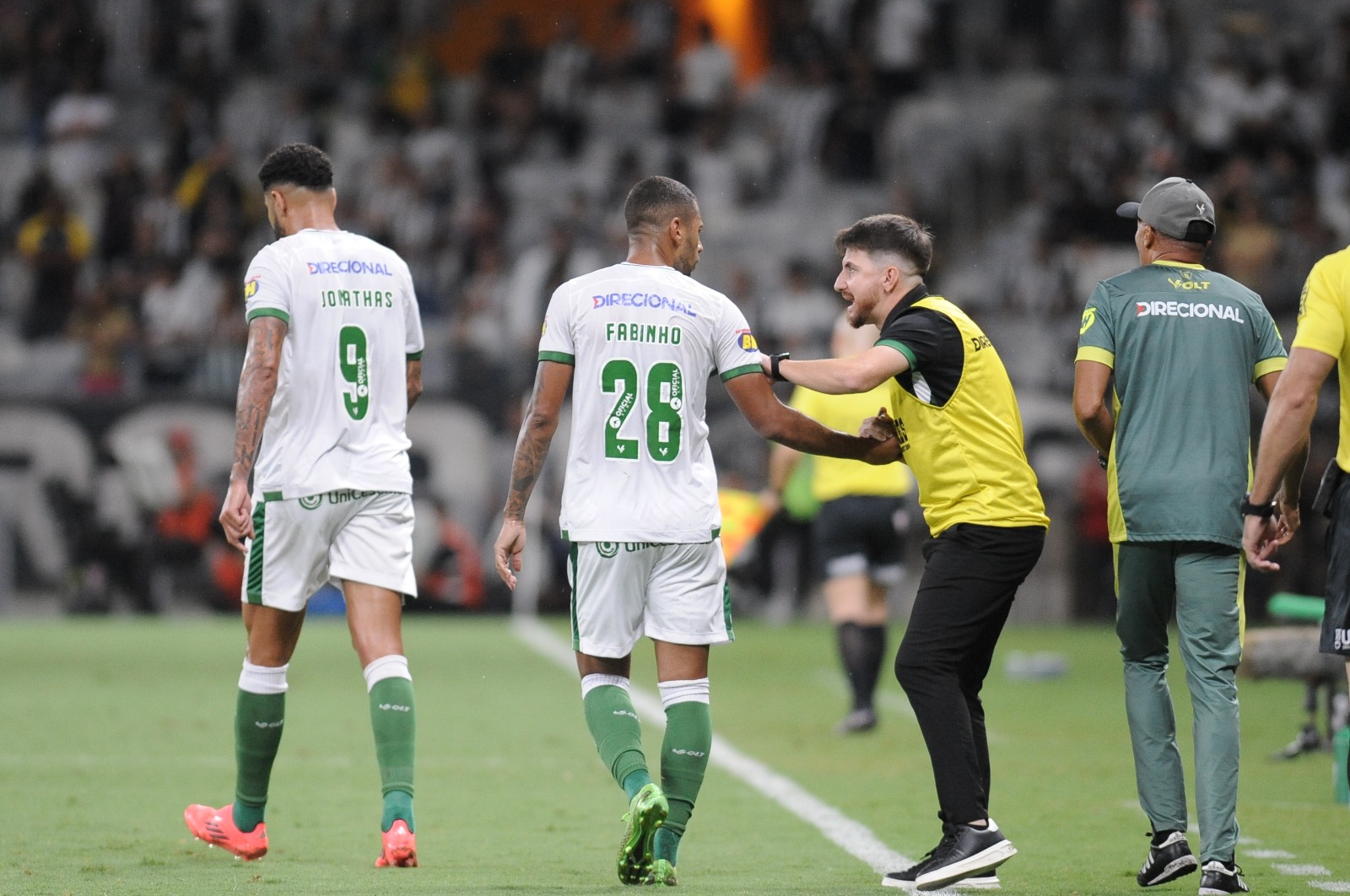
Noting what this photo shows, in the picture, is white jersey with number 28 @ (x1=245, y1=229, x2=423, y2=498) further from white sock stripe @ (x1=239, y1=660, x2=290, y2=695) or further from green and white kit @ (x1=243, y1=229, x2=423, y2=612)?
white sock stripe @ (x1=239, y1=660, x2=290, y2=695)

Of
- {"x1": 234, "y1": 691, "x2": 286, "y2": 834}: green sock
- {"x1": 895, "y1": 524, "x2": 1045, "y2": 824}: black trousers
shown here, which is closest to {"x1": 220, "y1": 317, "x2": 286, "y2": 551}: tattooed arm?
{"x1": 234, "y1": 691, "x2": 286, "y2": 834}: green sock

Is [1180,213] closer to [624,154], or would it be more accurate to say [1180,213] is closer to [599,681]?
[599,681]

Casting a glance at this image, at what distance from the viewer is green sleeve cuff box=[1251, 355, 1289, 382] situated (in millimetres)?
6004

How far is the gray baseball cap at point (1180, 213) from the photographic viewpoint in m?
6.03

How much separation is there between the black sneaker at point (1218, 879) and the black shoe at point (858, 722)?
4784 millimetres

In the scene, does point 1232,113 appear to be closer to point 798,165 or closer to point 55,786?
point 798,165

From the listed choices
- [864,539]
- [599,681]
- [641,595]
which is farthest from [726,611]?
[864,539]

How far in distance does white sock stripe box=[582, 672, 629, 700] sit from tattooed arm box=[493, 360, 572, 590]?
40 centimetres

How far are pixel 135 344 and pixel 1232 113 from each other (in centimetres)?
1310

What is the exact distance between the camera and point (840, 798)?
808 centimetres

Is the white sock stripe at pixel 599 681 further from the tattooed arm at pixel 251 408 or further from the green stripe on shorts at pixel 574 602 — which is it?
the tattooed arm at pixel 251 408

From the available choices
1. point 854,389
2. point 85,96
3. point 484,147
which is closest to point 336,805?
point 854,389

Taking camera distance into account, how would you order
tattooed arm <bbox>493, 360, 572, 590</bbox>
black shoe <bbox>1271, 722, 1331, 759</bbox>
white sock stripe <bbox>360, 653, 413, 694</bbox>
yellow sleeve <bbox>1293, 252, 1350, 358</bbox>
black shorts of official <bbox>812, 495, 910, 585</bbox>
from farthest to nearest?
black shorts of official <bbox>812, 495, 910, 585</bbox> < black shoe <bbox>1271, 722, 1331, 759</bbox> < white sock stripe <bbox>360, 653, 413, 694</bbox> < tattooed arm <bbox>493, 360, 572, 590</bbox> < yellow sleeve <bbox>1293, 252, 1350, 358</bbox>

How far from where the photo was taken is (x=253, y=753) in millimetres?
6500
